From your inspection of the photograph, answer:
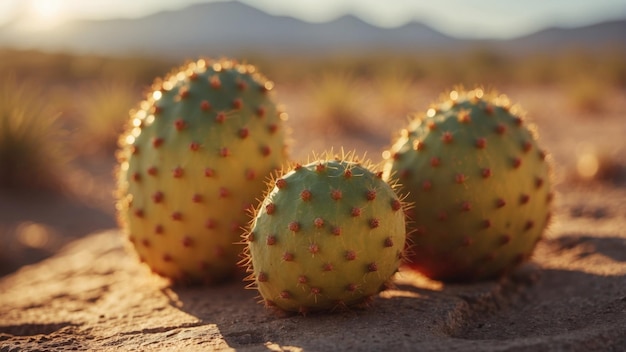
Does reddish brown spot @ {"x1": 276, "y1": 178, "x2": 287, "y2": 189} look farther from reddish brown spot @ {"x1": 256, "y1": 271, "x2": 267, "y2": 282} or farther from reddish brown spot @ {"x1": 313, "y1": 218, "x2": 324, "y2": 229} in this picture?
reddish brown spot @ {"x1": 256, "y1": 271, "x2": 267, "y2": 282}

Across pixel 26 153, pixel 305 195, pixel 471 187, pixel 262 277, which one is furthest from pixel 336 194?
pixel 26 153

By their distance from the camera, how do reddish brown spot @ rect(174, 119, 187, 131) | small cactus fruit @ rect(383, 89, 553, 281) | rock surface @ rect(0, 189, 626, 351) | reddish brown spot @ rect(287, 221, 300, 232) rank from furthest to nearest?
reddish brown spot @ rect(174, 119, 187, 131)
small cactus fruit @ rect(383, 89, 553, 281)
reddish brown spot @ rect(287, 221, 300, 232)
rock surface @ rect(0, 189, 626, 351)

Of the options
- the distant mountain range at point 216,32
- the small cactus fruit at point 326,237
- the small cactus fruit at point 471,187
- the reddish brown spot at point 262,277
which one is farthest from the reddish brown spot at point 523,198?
the distant mountain range at point 216,32

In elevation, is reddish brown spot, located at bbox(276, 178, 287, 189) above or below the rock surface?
above

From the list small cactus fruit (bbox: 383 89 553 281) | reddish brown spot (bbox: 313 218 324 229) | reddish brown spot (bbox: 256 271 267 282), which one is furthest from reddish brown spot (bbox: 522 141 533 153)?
reddish brown spot (bbox: 256 271 267 282)

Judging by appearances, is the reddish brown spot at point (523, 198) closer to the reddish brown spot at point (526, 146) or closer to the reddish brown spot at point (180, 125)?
the reddish brown spot at point (526, 146)

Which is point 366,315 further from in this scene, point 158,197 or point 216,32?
point 216,32

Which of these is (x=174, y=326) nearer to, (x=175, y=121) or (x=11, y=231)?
(x=175, y=121)
